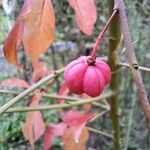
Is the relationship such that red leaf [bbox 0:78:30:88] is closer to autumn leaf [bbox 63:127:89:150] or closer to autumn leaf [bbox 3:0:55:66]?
autumn leaf [bbox 63:127:89:150]

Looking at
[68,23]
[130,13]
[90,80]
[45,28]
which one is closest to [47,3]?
[45,28]

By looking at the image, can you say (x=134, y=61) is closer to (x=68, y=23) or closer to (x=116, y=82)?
(x=116, y=82)

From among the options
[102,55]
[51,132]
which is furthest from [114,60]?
[102,55]

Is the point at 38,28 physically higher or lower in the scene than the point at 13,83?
higher

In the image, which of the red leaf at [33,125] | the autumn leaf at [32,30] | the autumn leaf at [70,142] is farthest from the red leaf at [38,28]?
the autumn leaf at [70,142]

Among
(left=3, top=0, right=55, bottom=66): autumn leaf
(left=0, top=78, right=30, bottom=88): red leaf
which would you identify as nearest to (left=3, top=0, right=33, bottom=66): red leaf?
(left=3, top=0, right=55, bottom=66): autumn leaf

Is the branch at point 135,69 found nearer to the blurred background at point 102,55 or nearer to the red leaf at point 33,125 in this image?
the red leaf at point 33,125

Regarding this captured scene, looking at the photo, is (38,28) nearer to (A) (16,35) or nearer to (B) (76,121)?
(A) (16,35)
